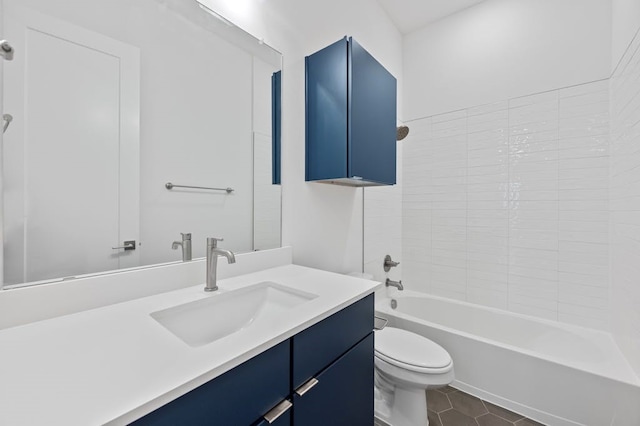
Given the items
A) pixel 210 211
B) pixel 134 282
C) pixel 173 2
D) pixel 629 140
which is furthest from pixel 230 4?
pixel 629 140

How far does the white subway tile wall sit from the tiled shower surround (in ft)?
0.39

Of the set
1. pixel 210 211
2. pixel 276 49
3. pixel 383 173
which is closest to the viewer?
pixel 210 211

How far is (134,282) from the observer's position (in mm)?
882

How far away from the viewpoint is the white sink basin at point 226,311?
0.82 m

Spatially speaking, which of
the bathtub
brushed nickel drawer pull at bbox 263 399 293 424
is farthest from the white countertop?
the bathtub

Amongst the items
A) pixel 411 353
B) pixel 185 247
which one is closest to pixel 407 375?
pixel 411 353

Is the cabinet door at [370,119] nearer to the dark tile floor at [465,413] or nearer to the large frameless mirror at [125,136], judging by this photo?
the large frameless mirror at [125,136]

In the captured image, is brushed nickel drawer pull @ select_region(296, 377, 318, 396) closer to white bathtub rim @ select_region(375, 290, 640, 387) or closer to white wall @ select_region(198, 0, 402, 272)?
white wall @ select_region(198, 0, 402, 272)

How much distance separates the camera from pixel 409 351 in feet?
4.71

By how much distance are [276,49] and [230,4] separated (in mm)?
280

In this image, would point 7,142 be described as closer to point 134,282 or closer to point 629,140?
point 134,282

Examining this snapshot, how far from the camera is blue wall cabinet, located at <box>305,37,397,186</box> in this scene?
1357 mm

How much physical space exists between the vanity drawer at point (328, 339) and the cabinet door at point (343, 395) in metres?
0.03

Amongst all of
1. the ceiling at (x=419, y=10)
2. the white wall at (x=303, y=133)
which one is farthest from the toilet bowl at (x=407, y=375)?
the ceiling at (x=419, y=10)
